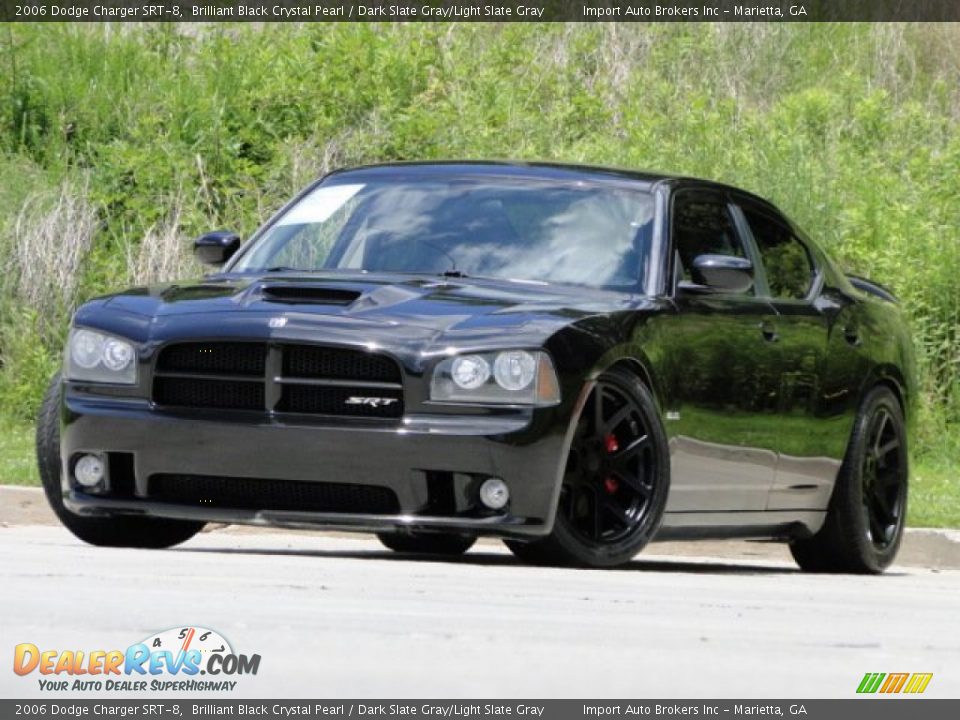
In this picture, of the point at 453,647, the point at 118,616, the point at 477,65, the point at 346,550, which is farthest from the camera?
the point at 477,65

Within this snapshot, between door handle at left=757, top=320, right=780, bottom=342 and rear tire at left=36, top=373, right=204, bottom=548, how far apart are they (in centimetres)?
245

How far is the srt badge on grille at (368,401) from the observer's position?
8.66 meters

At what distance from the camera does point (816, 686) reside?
17.9ft

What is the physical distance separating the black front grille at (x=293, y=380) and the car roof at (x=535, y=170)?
1793mm

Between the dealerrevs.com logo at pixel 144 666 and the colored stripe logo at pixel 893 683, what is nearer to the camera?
the dealerrevs.com logo at pixel 144 666

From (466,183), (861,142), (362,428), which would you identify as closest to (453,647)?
(362,428)

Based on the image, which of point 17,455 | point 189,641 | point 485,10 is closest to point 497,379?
point 189,641

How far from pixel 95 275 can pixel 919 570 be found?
9.37m

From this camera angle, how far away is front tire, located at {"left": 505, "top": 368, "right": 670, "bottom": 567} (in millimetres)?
8891

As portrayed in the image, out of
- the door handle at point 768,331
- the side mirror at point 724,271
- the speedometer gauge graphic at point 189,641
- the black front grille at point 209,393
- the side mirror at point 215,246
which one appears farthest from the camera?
the side mirror at point 215,246

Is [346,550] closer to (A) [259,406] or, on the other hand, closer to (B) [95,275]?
(A) [259,406]

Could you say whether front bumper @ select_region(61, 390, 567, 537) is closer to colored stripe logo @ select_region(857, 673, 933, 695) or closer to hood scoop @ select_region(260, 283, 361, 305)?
hood scoop @ select_region(260, 283, 361, 305)
